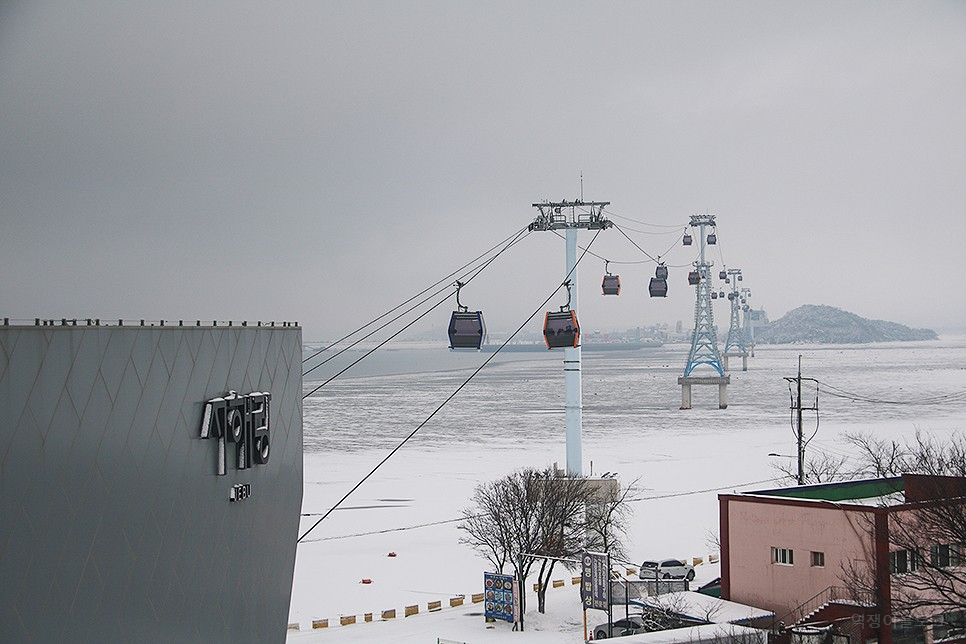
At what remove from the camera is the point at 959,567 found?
65.7ft

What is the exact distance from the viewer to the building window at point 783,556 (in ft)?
67.2

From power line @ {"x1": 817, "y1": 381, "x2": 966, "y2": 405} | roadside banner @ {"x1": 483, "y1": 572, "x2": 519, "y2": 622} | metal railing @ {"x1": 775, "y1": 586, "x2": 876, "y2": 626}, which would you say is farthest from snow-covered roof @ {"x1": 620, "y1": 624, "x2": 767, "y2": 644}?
power line @ {"x1": 817, "y1": 381, "x2": 966, "y2": 405}

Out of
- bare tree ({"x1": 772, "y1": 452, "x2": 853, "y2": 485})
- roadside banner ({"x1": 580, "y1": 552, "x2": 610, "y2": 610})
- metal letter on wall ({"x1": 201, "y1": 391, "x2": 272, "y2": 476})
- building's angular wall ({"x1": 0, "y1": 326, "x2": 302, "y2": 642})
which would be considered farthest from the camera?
bare tree ({"x1": 772, "y1": 452, "x2": 853, "y2": 485})

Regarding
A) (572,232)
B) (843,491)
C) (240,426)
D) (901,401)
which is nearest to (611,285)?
(572,232)

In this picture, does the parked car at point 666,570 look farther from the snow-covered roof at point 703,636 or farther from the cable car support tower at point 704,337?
the cable car support tower at point 704,337

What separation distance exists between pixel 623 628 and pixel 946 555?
6224 mm

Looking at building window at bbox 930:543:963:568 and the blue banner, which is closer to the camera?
building window at bbox 930:543:963:568

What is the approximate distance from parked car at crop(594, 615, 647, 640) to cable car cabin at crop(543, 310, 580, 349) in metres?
9.23

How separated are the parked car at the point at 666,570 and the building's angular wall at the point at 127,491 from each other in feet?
40.4

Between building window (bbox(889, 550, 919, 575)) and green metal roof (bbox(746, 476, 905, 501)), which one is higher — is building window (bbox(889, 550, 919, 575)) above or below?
below

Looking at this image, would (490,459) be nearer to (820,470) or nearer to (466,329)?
(820,470)

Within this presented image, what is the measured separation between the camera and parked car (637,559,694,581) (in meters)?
24.2

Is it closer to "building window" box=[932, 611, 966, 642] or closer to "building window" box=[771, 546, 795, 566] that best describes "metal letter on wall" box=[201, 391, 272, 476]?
"building window" box=[771, 546, 795, 566]

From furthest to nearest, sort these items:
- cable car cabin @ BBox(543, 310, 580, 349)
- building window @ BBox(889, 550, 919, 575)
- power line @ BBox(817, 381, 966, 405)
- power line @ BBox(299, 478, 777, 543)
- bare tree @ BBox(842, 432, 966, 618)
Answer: power line @ BBox(817, 381, 966, 405), power line @ BBox(299, 478, 777, 543), cable car cabin @ BBox(543, 310, 580, 349), building window @ BBox(889, 550, 919, 575), bare tree @ BBox(842, 432, 966, 618)
